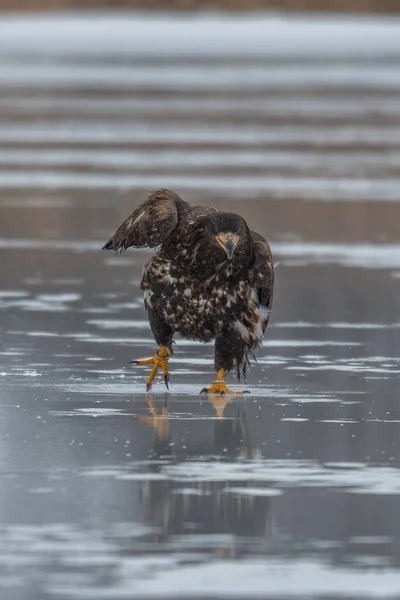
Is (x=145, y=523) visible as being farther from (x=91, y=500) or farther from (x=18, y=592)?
(x=18, y=592)

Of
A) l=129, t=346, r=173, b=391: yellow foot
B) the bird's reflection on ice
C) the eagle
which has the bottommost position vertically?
the bird's reflection on ice

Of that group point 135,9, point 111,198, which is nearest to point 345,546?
point 111,198

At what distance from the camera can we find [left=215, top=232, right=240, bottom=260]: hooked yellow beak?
7.83 m

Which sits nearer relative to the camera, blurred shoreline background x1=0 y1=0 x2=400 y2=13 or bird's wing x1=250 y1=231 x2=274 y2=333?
bird's wing x1=250 y1=231 x2=274 y2=333

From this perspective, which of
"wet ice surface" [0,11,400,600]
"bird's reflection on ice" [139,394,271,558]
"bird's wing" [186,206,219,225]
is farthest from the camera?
"bird's wing" [186,206,219,225]

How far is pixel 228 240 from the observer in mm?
7867

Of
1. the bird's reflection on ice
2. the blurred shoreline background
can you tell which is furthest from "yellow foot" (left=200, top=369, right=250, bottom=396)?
the blurred shoreline background

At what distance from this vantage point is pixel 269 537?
18.8 feet

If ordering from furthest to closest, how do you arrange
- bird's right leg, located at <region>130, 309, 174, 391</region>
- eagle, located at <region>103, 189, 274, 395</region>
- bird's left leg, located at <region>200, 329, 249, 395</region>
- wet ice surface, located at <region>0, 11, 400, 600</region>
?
bird's right leg, located at <region>130, 309, 174, 391</region>
bird's left leg, located at <region>200, 329, 249, 395</region>
eagle, located at <region>103, 189, 274, 395</region>
wet ice surface, located at <region>0, 11, 400, 600</region>

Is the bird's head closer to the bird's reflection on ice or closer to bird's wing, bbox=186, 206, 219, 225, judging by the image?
bird's wing, bbox=186, 206, 219, 225

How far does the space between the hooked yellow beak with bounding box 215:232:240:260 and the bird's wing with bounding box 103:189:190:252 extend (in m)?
0.37

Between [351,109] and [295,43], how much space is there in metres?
20.8

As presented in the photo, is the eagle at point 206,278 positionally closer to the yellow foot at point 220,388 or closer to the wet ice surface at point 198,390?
the yellow foot at point 220,388

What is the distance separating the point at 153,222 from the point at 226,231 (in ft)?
1.56
